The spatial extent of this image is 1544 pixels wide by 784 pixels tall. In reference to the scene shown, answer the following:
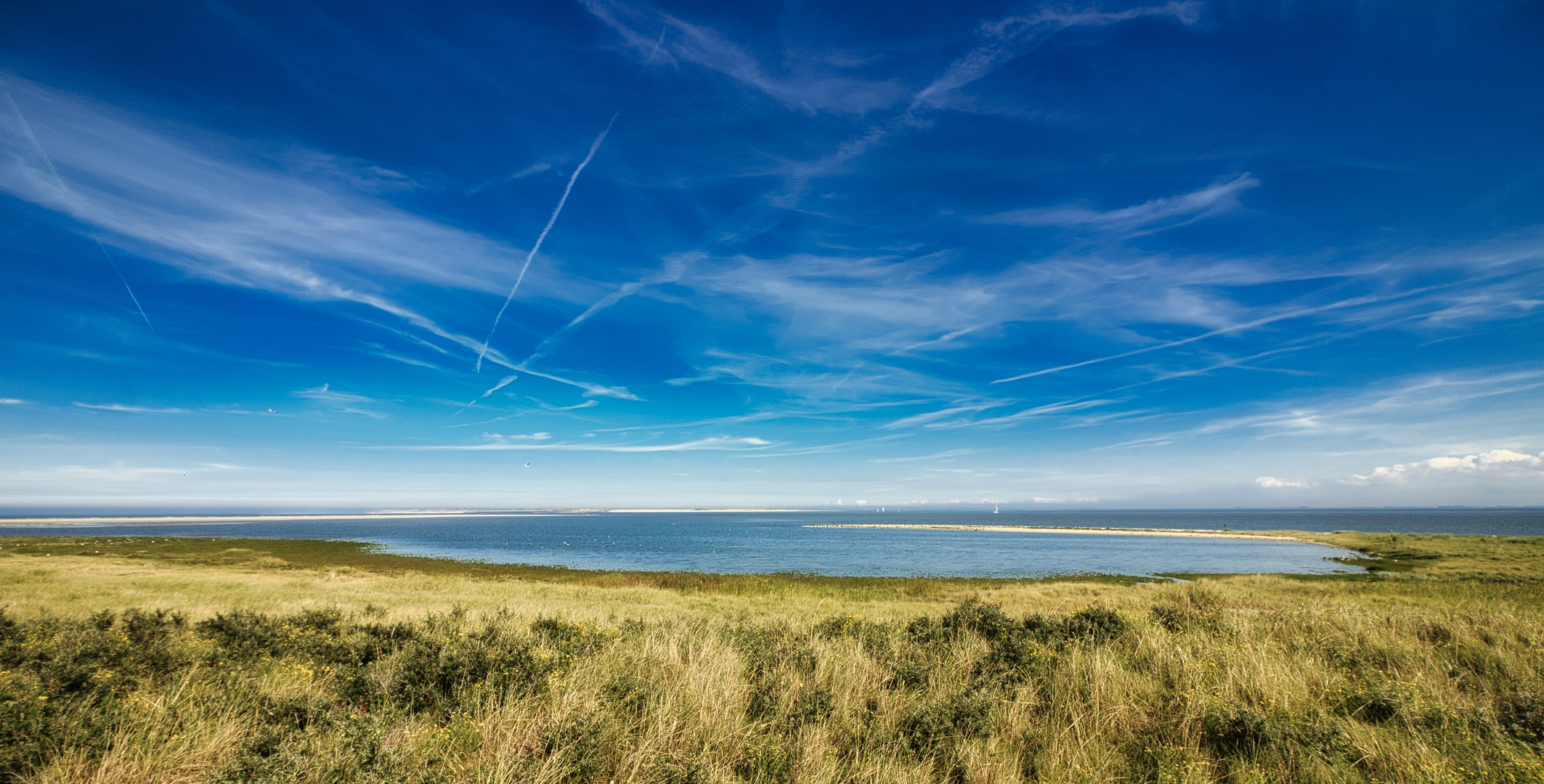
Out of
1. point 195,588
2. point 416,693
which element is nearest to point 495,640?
point 416,693

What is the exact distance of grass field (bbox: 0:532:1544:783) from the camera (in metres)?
5.25

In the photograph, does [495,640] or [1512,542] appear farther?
[1512,542]

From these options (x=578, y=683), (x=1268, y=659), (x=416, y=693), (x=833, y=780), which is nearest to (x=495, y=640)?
(x=416, y=693)

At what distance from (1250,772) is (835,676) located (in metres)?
4.34

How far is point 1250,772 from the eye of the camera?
5402 mm

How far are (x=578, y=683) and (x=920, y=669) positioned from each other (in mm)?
4523

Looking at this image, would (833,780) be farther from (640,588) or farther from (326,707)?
(640,588)

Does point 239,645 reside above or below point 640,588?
above

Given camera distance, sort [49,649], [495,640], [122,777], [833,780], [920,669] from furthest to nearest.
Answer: [495,640] < [920,669] < [49,649] < [833,780] < [122,777]

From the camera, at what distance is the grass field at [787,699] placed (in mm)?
5254

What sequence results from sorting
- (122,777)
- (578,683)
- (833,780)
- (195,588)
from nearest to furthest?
1. (122,777)
2. (833,780)
3. (578,683)
4. (195,588)

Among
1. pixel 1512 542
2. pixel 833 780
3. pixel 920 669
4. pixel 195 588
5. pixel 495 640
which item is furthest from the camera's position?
pixel 1512 542

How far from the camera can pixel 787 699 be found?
7.06 meters

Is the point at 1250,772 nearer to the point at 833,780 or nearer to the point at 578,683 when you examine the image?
the point at 833,780
